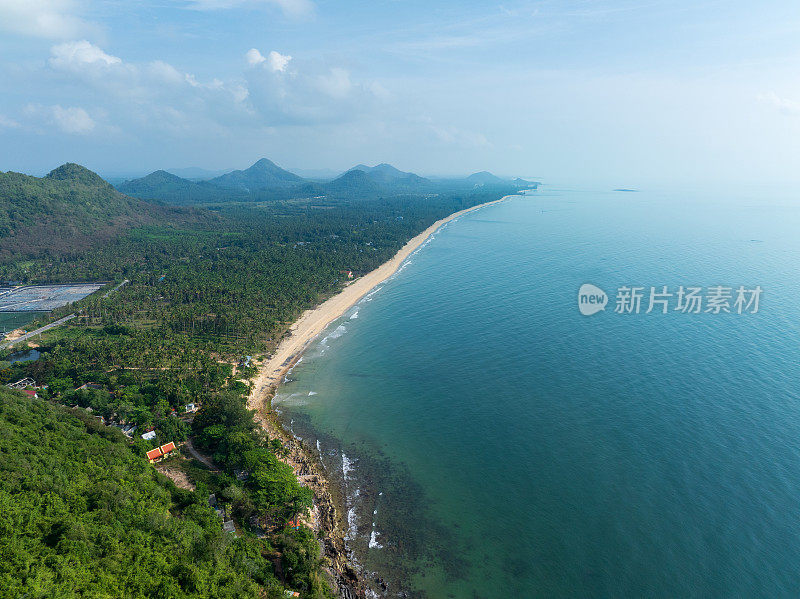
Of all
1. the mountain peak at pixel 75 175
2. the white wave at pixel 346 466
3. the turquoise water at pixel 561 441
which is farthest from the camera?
the mountain peak at pixel 75 175

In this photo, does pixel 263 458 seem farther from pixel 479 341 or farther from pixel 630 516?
pixel 479 341

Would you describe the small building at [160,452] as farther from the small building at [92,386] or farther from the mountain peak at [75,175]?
the mountain peak at [75,175]

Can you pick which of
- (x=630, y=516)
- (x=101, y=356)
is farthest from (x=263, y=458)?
(x=101, y=356)

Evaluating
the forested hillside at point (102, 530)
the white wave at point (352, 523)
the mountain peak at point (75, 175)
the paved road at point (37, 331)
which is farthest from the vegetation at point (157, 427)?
the mountain peak at point (75, 175)

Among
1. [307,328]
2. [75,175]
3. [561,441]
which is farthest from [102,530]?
[75,175]

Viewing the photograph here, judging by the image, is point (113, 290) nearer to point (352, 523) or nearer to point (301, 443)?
point (301, 443)

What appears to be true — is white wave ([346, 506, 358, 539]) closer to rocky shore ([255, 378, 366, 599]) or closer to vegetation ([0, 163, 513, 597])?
rocky shore ([255, 378, 366, 599])
